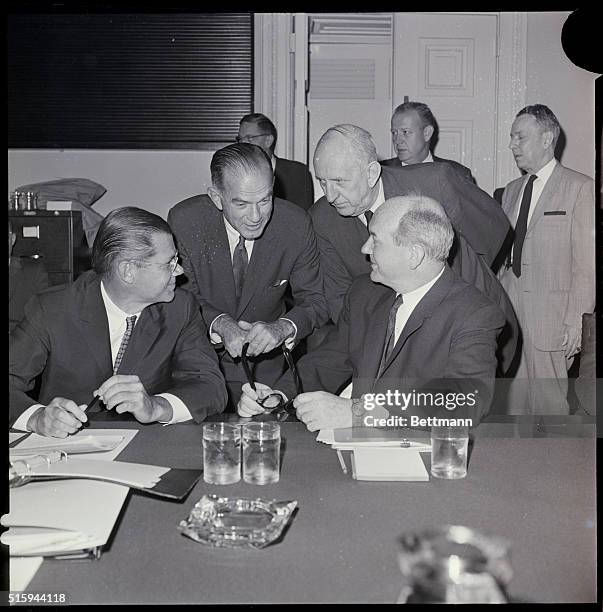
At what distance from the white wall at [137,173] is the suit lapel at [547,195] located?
0.91 metres

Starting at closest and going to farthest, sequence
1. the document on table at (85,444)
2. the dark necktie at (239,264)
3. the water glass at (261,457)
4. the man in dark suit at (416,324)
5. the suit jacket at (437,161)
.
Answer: the water glass at (261,457) → the document on table at (85,444) → the man in dark suit at (416,324) → the suit jacket at (437,161) → the dark necktie at (239,264)

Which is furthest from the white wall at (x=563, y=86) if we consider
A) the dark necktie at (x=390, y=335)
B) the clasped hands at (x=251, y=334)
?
the clasped hands at (x=251, y=334)

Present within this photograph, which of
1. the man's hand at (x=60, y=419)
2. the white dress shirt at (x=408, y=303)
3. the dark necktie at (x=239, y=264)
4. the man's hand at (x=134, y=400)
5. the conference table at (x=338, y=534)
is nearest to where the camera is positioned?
the conference table at (x=338, y=534)

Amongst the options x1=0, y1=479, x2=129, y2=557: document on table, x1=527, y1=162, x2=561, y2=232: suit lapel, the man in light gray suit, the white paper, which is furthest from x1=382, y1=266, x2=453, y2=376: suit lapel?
the white paper

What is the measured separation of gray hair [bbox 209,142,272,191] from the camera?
220cm

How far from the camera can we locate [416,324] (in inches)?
79.3

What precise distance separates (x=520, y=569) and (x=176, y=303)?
122 cm

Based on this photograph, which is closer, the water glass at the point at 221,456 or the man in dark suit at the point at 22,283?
the water glass at the point at 221,456

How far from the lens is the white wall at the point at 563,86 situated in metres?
1.83

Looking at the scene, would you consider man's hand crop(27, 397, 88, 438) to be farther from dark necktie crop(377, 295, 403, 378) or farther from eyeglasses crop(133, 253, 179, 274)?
dark necktie crop(377, 295, 403, 378)

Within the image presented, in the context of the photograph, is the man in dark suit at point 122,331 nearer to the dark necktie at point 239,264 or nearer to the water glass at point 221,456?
the dark necktie at point 239,264

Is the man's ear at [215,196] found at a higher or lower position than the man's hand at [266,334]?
higher

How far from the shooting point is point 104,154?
210cm

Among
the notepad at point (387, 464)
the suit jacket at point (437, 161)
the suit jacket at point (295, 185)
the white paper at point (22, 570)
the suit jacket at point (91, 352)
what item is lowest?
the white paper at point (22, 570)
